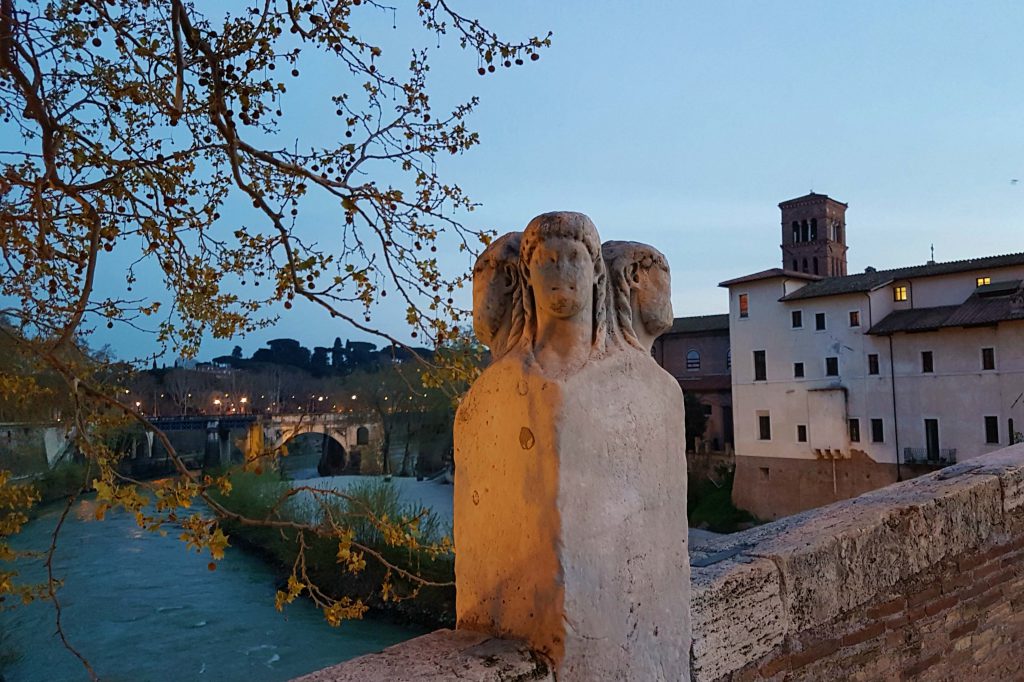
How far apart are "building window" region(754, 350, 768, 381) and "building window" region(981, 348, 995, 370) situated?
6.54m

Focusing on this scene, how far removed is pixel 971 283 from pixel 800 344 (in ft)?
16.9

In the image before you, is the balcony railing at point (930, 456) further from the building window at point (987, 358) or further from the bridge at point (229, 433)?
the bridge at point (229, 433)

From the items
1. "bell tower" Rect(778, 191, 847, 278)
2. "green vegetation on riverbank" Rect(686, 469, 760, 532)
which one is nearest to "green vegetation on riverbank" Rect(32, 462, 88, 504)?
"green vegetation on riverbank" Rect(686, 469, 760, 532)

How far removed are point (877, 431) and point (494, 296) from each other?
78.2 ft

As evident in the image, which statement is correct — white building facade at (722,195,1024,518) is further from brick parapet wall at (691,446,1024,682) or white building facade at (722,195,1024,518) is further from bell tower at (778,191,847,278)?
brick parapet wall at (691,446,1024,682)

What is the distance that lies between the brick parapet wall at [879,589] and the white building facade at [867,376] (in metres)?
18.9

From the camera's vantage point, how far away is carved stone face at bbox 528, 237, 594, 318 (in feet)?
4.84

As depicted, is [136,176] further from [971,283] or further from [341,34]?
[971,283]

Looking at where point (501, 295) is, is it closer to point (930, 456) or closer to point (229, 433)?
point (930, 456)

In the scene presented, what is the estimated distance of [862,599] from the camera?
2.26 metres

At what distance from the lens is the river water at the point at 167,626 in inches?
444

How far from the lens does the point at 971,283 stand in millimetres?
21469

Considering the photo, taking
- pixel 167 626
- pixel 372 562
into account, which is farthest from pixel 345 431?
pixel 167 626

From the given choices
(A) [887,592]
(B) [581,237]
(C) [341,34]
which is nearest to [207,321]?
(C) [341,34]
